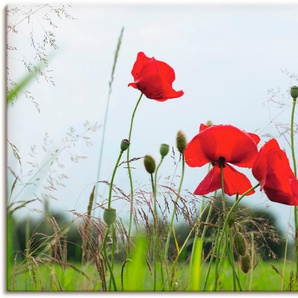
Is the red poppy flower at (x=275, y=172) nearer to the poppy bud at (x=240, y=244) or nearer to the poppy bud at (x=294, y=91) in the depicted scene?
the poppy bud at (x=240, y=244)

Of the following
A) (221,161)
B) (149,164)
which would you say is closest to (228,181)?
(221,161)

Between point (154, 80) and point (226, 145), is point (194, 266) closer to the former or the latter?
point (226, 145)

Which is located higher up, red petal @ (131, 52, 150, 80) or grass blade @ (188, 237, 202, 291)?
red petal @ (131, 52, 150, 80)

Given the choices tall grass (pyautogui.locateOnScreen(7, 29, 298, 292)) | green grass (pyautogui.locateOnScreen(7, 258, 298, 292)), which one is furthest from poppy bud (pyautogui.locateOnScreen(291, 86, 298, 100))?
green grass (pyautogui.locateOnScreen(7, 258, 298, 292))

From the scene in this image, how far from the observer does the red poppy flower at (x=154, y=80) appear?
1.19 metres

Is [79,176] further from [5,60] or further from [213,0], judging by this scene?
[213,0]

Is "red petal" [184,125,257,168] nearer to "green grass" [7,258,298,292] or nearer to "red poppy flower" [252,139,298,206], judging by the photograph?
"red poppy flower" [252,139,298,206]

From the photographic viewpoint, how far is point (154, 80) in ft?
3.90

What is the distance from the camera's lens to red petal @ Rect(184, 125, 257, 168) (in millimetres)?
973

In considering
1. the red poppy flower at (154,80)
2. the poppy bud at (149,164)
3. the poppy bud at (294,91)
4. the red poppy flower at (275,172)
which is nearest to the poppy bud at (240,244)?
the red poppy flower at (275,172)

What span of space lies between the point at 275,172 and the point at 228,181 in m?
0.14

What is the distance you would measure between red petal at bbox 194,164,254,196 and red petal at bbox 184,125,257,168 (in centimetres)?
4

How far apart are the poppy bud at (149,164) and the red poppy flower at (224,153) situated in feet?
A: 0.39

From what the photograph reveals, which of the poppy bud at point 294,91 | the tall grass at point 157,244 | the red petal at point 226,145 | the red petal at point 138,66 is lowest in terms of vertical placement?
the tall grass at point 157,244
